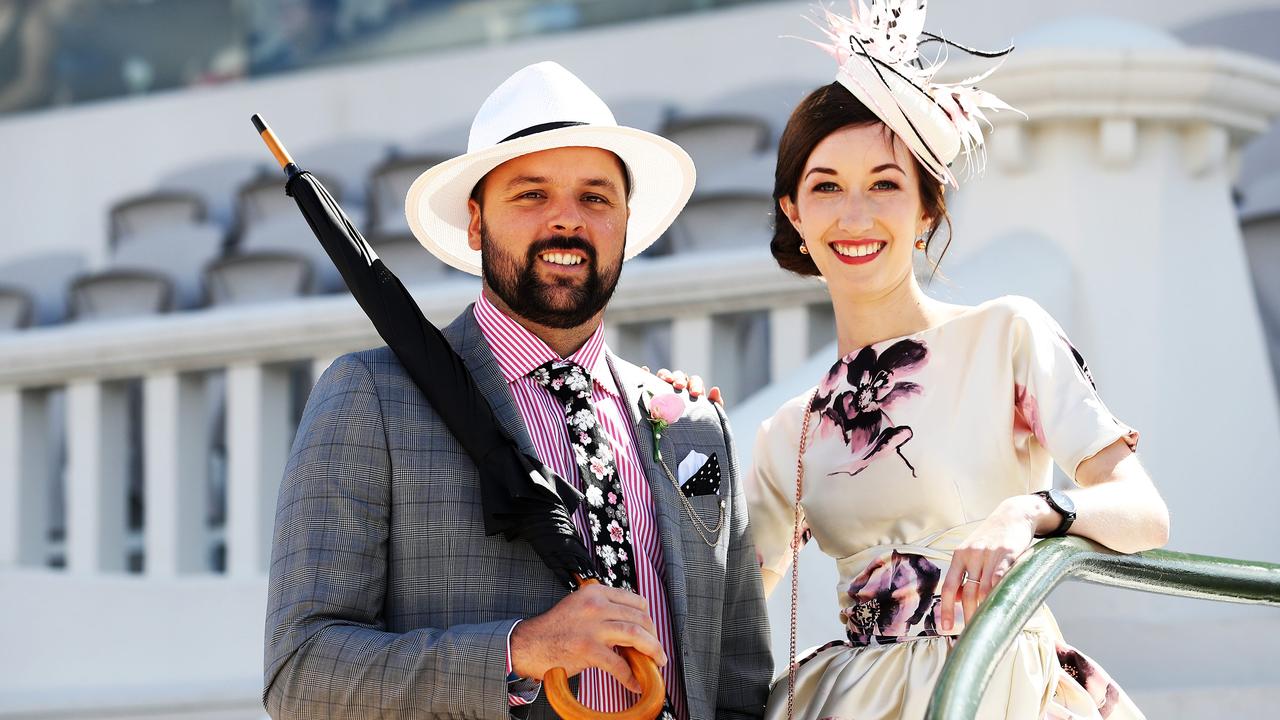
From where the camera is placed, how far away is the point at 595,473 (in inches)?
81.2

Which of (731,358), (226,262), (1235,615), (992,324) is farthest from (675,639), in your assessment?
(226,262)

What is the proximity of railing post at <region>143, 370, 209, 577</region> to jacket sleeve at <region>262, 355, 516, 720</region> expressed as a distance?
2.40 metres

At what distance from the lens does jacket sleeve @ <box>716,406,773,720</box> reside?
2.15 m

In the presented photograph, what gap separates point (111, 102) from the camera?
10320 mm

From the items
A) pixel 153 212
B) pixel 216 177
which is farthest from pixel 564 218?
pixel 216 177

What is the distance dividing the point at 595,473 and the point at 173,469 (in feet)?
8.02

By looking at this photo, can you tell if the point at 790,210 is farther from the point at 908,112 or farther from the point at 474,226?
the point at 474,226

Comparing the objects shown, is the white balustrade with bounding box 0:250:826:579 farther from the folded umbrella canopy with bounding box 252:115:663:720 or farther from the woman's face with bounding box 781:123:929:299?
the folded umbrella canopy with bounding box 252:115:663:720

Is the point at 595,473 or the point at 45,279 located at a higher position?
the point at 45,279

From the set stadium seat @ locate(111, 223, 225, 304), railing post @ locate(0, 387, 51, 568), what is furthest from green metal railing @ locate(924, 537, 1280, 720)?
stadium seat @ locate(111, 223, 225, 304)

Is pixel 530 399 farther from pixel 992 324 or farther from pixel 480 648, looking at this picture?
pixel 992 324

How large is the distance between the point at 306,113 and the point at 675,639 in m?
8.07

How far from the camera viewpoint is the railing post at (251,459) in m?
4.19

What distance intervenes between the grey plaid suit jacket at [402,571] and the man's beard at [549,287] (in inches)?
2.9
